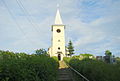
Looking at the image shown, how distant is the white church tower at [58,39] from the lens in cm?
5034

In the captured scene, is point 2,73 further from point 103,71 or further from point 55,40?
point 55,40

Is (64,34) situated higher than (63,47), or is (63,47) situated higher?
(64,34)

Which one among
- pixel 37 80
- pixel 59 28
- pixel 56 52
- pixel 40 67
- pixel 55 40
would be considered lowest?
pixel 37 80

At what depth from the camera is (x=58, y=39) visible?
5169cm

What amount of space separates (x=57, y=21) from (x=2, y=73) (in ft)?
170

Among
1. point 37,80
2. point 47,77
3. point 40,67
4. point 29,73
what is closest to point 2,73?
point 29,73

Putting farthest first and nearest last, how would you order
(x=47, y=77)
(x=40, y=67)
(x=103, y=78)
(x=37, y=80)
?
(x=47, y=77)
(x=40, y=67)
(x=37, y=80)
(x=103, y=78)

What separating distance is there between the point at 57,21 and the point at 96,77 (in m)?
50.3

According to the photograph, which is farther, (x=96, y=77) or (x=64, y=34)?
(x=64, y=34)

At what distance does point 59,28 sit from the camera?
53688 mm

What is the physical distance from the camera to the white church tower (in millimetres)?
50344

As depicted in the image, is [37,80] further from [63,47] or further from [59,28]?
[59,28]

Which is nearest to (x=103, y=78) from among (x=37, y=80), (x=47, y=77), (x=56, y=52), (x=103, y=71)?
(x=103, y=71)

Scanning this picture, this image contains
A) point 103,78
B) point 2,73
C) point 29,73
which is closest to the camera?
point 2,73
